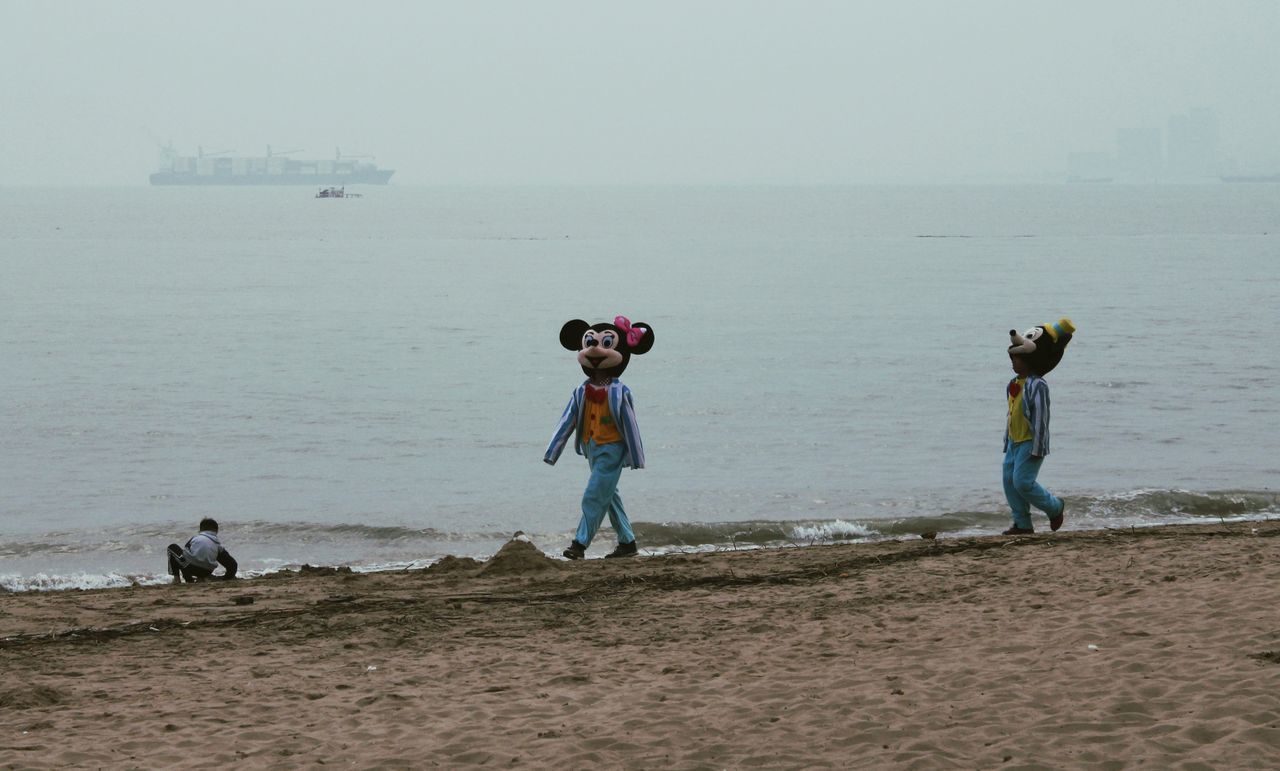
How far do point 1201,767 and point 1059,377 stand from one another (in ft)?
69.6

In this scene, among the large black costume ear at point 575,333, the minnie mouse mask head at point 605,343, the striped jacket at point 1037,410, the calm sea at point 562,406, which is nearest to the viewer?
the striped jacket at point 1037,410

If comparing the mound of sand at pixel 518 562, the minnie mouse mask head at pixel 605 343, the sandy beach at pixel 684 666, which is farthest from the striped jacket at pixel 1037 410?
the mound of sand at pixel 518 562

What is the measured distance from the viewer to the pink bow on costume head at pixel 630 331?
1138cm

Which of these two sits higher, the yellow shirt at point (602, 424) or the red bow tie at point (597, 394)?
the red bow tie at point (597, 394)

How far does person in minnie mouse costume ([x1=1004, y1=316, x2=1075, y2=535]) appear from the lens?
35.8ft

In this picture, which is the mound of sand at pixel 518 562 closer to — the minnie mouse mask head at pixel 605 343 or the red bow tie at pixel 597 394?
the red bow tie at pixel 597 394

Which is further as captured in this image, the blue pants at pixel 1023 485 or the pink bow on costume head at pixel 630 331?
the pink bow on costume head at pixel 630 331

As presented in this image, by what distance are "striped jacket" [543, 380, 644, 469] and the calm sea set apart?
243cm

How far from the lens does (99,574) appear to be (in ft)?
41.8

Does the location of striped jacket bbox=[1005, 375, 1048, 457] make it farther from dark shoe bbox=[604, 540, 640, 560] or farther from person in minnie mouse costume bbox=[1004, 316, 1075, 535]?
dark shoe bbox=[604, 540, 640, 560]

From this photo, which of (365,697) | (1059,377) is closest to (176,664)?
(365,697)

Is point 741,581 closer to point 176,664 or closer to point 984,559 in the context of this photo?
point 984,559


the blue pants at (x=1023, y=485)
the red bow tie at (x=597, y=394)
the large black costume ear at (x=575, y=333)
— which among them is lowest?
the blue pants at (x=1023, y=485)

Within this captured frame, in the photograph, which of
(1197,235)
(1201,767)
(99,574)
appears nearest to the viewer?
(1201,767)
